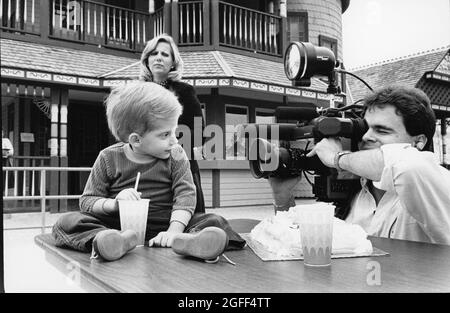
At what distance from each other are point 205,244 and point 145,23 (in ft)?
27.3

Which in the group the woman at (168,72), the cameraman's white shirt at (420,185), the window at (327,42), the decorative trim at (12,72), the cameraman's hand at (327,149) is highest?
the window at (327,42)

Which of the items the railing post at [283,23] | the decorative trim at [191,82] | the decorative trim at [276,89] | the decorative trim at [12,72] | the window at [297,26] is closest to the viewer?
the decorative trim at [12,72]

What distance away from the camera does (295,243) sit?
82 centimetres

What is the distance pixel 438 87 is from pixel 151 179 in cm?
1178

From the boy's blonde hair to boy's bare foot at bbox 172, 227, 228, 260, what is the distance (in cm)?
44

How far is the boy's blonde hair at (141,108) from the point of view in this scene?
1.10 meters

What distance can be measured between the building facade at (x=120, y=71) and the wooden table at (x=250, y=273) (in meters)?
5.89

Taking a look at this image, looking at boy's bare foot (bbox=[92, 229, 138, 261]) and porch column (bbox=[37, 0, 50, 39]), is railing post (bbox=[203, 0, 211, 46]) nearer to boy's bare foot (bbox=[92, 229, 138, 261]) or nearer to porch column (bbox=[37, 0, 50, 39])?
porch column (bbox=[37, 0, 50, 39])

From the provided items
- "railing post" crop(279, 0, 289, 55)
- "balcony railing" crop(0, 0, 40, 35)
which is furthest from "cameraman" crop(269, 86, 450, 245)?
"railing post" crop(279, 0, 289, 55)

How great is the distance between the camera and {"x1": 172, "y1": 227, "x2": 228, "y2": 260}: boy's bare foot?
2.36 ft

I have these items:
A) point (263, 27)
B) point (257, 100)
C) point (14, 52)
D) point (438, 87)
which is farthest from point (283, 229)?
point (438, 87)

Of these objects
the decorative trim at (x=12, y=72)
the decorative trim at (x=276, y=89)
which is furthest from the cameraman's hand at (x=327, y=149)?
the decorative trim at (x=276, y=89)

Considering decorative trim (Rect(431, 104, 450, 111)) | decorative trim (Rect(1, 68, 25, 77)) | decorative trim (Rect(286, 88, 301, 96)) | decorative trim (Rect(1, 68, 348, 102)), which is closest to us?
decorative trim (Rect(1, 68, 25, 77))

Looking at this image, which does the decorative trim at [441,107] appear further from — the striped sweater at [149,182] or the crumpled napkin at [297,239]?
the crumpled napkin at [297,239]
